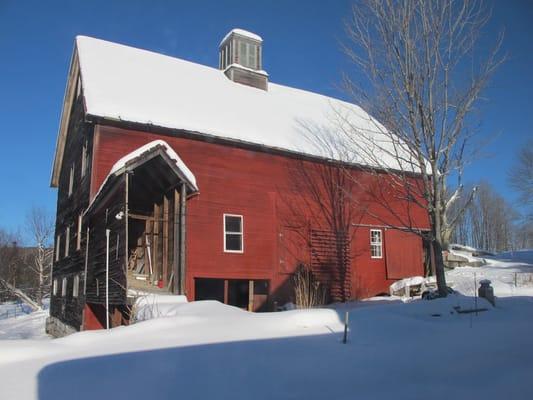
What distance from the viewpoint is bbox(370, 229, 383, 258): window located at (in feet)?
64.1

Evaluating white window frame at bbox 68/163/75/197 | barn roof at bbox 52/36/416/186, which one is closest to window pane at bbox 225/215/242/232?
barn roof at bbox 52/36/416/186

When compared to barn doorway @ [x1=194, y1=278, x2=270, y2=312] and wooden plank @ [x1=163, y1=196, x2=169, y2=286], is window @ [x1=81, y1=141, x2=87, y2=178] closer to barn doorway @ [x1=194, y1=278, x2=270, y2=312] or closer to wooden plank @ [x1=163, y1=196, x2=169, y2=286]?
wooden plank @ [x1=163, y1=196, x2=169, y2=286]

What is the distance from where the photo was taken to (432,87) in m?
11.7

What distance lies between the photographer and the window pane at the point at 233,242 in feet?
52.7

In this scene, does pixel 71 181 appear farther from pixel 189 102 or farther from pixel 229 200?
pixel 229 200

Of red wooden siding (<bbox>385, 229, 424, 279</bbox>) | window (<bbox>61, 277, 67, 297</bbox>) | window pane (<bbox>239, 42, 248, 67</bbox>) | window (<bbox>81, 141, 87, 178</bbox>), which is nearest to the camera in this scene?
window (<bbox>81, 141, 87, 178</bbox>)

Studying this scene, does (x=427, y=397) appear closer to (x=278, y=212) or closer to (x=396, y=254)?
(x=278, y=212)

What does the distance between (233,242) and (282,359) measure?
11.0 metres

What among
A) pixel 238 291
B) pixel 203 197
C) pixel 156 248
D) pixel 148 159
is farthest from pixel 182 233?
pixel 238 291

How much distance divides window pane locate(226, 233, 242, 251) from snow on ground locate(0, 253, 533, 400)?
8.22m

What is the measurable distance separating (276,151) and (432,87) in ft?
22.8

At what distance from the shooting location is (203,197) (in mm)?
15711

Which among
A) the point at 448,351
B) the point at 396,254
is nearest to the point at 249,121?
the point at 396,254

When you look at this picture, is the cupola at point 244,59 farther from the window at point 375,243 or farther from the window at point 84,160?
the window at point 375,243
